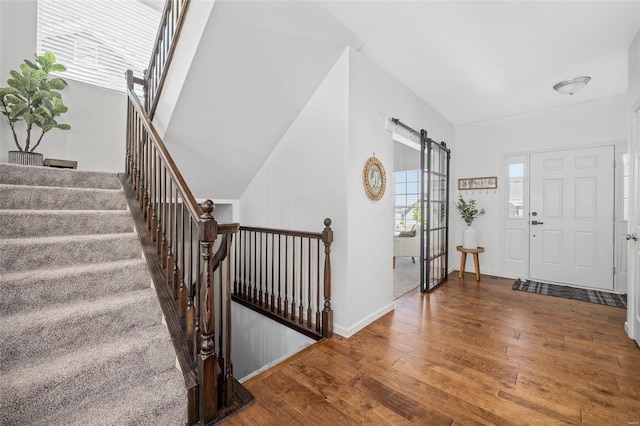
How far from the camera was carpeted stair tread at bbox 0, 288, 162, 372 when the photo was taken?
1.38 metres

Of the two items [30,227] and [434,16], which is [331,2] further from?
[30,227]

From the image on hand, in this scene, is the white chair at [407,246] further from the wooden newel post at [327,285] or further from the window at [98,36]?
the window at [98,36]

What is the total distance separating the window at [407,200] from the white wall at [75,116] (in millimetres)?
5806

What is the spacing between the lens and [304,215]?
294cm

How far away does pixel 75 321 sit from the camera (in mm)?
1540

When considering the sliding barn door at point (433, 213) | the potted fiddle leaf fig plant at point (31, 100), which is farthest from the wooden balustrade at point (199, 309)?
the sliding barn door at point (433, 213)

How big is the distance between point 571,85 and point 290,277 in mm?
4066

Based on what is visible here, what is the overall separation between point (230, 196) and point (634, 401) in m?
4.00

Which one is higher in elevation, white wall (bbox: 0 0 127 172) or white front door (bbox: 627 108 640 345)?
white wall (bbox: 0 0 127 172)

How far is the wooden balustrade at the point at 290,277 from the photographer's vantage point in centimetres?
261

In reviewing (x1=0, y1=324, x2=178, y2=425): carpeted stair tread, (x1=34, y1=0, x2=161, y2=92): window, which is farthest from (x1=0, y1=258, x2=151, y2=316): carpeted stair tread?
(x1=34, y1=0, x2=161, y2=92): window

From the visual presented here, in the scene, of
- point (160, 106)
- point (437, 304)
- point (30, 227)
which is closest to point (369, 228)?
point (437, 304)

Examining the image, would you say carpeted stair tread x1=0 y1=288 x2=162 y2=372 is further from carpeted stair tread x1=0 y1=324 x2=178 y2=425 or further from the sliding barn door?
the sliding barn door

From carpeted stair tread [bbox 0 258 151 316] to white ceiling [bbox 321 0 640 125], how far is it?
8.23 ft
